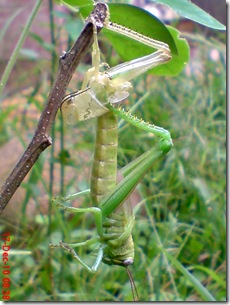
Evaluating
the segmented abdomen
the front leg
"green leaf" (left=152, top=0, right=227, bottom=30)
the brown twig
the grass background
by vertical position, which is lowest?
the grass background

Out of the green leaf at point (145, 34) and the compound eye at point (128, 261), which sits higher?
the green leaf at point (145, 34)

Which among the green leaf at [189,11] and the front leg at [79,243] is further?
the front leg at [79,243]

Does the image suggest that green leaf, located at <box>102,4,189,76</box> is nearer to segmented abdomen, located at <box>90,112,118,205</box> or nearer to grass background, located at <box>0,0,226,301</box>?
segmented abdomen, located at <box>90,112,118,205</box>

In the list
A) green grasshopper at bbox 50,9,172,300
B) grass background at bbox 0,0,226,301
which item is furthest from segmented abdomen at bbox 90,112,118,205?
grass background at bbox 0,0,226,301

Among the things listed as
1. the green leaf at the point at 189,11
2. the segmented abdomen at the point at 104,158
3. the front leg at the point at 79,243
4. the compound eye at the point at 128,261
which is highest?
the green leaf at the point at 189,11

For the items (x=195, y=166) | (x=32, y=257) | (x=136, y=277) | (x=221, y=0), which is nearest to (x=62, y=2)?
(x=136, y=277)

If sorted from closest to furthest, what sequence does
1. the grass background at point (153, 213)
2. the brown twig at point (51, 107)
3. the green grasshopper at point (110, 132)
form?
the brown twig at point (51, 107) < the green grasshopper at point (110, 132) < the grass background at point (153, 213)

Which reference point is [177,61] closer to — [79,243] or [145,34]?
[145,34]

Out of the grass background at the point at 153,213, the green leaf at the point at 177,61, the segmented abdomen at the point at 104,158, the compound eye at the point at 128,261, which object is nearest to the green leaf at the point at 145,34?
the green leaf at the point at 177,61

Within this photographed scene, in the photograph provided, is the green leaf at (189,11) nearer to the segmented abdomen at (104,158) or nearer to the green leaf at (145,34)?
the green leaf at (145,34)
